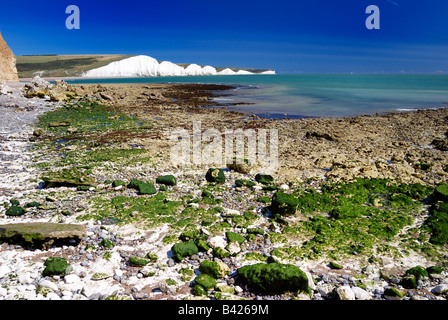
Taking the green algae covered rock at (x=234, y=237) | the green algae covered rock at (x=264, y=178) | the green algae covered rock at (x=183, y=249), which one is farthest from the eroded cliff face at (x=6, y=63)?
the green algae covered rock at (x=234, y=237)

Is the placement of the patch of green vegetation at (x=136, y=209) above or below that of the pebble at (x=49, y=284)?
above

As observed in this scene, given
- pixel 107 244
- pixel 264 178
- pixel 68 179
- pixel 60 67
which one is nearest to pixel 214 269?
pixel 107 244

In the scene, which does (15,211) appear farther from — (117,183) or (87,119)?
(87,119)

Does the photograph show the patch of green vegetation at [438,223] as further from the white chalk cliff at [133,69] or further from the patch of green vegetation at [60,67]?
the white chalk cliff at [133,69]

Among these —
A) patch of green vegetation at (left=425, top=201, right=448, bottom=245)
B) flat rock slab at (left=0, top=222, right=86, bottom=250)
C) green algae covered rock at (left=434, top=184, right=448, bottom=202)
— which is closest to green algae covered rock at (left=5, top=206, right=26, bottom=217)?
flat rock slab at (left=0, top=222, right=86, bottom=250)
